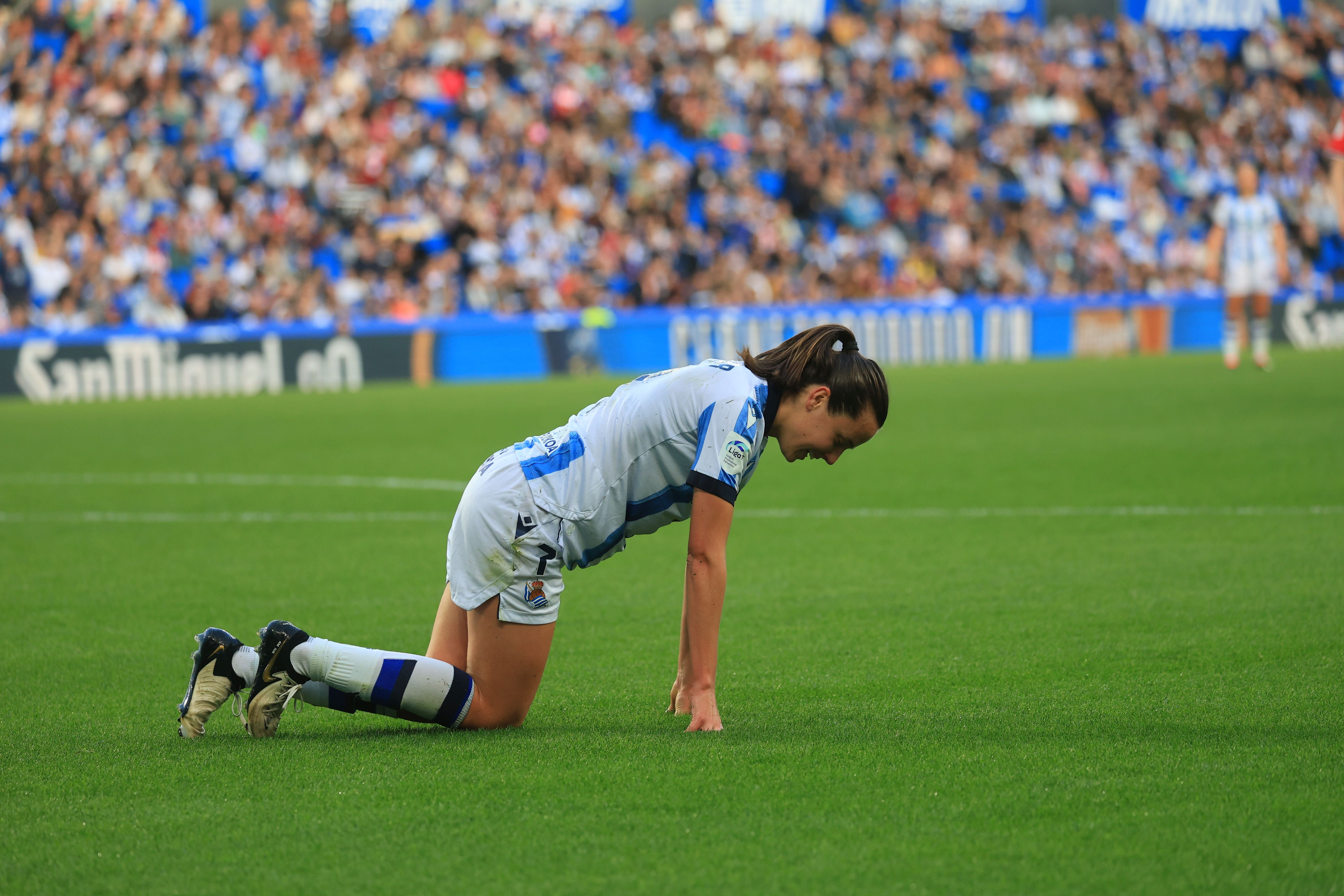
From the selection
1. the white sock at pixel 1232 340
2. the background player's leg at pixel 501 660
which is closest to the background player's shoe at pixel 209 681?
the background player's leg at pixel 501 660

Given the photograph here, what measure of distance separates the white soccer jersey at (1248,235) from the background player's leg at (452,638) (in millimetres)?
16936

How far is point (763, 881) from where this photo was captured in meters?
3.12

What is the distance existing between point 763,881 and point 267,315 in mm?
21770

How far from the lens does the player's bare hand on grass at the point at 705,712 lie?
4.35m

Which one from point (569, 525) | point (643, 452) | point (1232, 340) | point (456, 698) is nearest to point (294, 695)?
point (456, 698)

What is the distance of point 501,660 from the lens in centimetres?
449

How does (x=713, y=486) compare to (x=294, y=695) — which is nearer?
(x=713, y=486)

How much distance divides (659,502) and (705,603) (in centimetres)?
41

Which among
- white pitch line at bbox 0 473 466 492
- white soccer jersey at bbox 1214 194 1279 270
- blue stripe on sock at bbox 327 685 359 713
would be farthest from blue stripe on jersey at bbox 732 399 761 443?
white soccer jersey at bbox 1214 194 1279 270

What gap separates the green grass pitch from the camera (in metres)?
3.29

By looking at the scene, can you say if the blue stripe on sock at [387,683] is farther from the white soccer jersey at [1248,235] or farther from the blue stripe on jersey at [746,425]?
the white soccer jersey at [1248,235]

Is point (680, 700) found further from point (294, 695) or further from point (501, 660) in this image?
point (294, 695)

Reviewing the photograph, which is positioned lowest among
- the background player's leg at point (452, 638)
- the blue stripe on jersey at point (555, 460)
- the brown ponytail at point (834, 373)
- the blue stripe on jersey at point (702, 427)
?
the background player's leg at point (452, 638)

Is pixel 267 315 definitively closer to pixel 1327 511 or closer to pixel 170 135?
pixel 170 135
